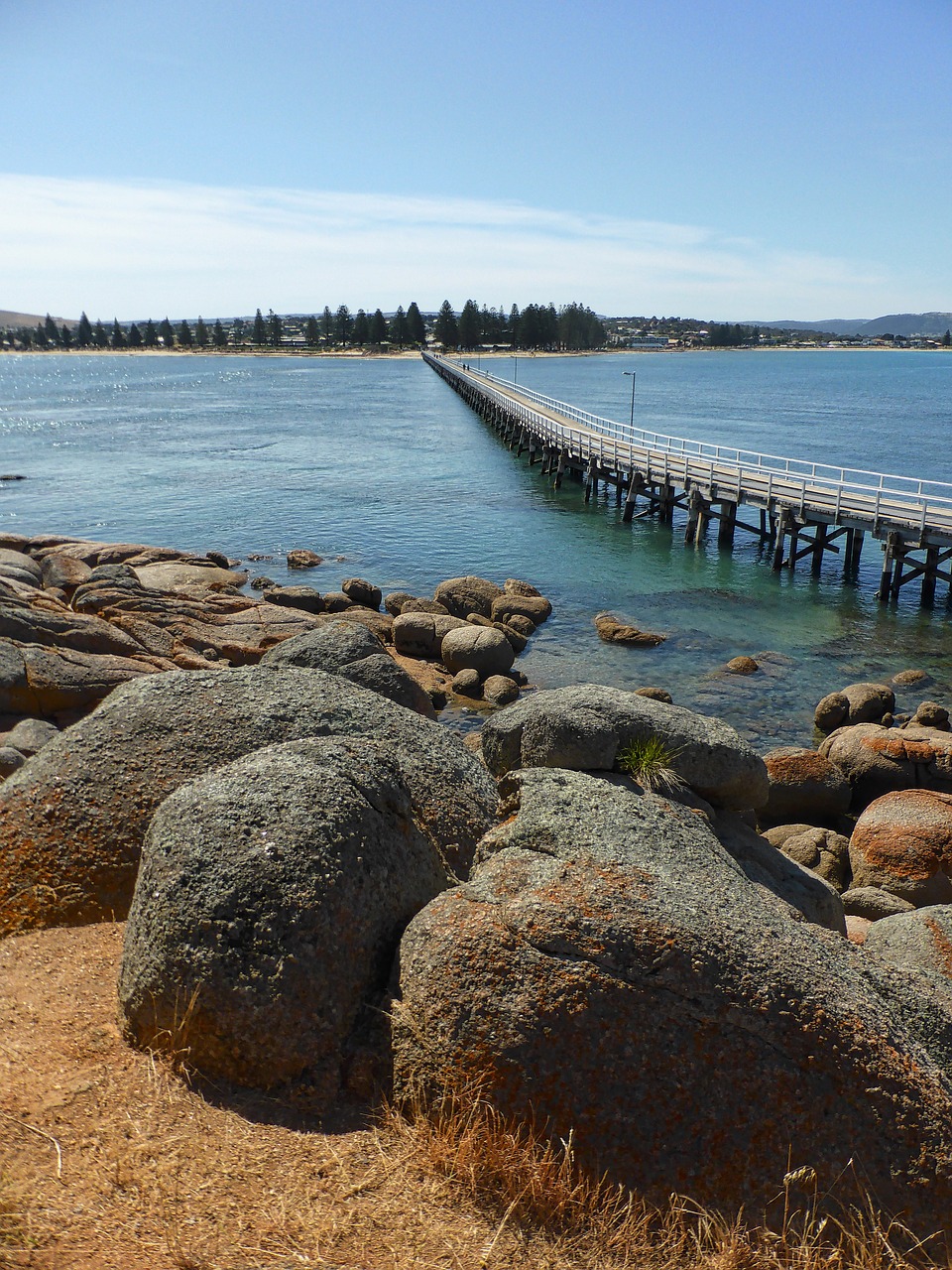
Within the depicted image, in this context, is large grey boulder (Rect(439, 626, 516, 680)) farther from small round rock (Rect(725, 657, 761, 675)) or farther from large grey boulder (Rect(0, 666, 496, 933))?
large grey boulder (Rect(0, 666, 496, 933))

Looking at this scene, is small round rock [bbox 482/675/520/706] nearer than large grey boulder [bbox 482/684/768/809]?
No

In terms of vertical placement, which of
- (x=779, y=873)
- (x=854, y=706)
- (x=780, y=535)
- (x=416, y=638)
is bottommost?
(x=854, y=706)

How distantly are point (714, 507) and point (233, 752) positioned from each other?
37.5 m

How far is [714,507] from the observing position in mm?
41469

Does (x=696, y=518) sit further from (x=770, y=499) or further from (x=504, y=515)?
(x=504, y=515)

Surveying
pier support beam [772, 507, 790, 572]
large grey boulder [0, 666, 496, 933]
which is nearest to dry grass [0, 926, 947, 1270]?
large grey boulder [0, 666, 496, 933]

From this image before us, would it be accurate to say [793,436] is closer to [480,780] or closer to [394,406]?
[394,406]

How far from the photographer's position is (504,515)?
40.8 m

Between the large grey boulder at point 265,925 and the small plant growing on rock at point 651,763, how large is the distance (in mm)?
3380

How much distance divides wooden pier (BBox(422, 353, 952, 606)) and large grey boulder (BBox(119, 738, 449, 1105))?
21936 mm

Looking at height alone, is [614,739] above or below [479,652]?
above

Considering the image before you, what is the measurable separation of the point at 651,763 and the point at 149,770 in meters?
4.15

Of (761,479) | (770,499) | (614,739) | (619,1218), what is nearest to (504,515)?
(761,479)

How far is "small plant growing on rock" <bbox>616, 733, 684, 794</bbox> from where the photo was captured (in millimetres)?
8133
